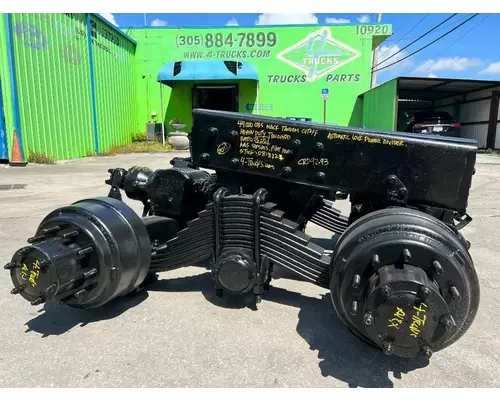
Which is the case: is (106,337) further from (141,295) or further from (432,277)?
(432,277)

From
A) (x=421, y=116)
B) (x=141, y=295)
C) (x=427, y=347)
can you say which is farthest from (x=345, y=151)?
(x=421, y=116)

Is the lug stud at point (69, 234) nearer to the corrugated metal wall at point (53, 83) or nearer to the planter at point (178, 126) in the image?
the corrugated metal wall at point (53, 83)

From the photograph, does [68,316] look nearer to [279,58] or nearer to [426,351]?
[426,351]

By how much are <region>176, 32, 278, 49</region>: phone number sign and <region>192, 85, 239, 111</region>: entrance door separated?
2.04m

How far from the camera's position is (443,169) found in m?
2.55

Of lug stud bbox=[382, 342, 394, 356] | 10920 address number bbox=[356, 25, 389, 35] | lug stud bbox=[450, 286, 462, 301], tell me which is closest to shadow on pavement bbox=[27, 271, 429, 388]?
lug stud bbox=[382, 342, 394, 356]

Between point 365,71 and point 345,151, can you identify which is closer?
point 345,151

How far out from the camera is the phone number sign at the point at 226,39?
20.3m

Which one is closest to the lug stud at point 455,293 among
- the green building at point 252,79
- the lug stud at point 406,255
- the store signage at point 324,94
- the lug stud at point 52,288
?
the lug stud at point 406,255

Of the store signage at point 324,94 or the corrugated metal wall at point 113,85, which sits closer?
the corrugated metal wall at point 113,85

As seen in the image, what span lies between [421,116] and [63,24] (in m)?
14.5

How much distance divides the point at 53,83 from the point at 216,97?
1073cm

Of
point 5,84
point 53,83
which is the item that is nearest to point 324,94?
point 53,83

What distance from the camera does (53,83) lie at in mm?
13031
